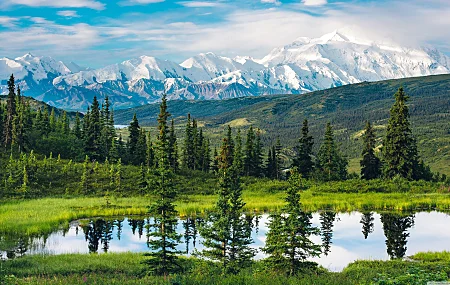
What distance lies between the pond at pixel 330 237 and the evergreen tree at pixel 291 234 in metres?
9.27

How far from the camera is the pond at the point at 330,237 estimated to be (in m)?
39.0

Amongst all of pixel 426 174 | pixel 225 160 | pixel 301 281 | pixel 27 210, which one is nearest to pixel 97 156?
pixel 27 210

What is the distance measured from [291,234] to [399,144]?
60815 millimetres

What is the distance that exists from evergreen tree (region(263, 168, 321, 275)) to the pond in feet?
30.4

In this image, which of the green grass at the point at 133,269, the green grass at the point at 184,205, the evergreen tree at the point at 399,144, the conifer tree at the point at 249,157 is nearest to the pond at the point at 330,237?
the green grass at the point at 184,205

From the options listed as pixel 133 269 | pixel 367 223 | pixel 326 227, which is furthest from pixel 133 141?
pixel 133 269

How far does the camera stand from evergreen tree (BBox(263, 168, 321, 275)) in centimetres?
2369

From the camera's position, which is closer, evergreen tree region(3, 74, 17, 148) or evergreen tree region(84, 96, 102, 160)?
evergreen tree region(3, 74, 17, 148)

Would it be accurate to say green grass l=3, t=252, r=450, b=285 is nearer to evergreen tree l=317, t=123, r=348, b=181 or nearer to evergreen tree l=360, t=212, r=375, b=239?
evergreen tree l=360, t=212, r=375, b=239

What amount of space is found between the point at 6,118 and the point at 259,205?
2456 inches

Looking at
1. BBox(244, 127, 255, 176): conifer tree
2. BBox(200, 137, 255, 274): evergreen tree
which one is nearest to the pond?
BBox(200, 137, 255, 274): evergreen tree

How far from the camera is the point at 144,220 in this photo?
55812mm

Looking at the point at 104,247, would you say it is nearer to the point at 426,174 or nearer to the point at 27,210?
the point at 27,210

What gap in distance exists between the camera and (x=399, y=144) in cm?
7862
